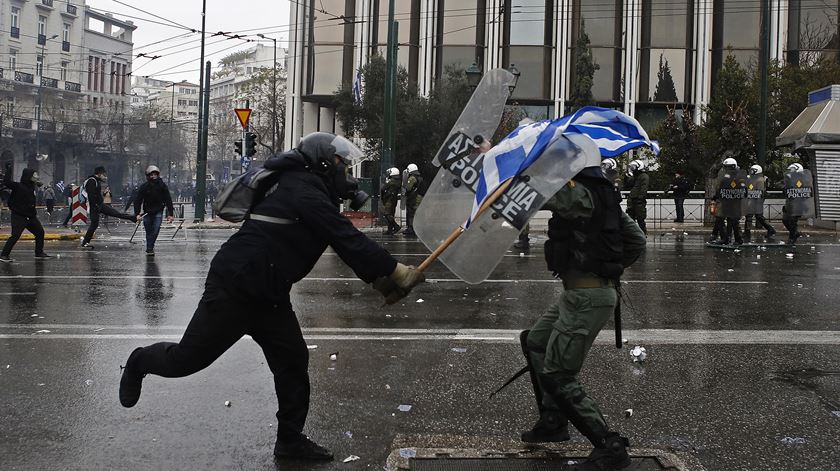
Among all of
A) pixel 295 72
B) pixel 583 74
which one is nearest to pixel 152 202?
pixel 583 74

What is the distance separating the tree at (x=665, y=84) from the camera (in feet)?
132

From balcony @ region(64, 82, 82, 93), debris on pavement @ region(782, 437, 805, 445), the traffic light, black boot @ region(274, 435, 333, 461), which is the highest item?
balcony @ region(64, 82, 82, 93)

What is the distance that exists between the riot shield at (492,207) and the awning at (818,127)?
1963 cm

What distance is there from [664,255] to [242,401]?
36.3 feet

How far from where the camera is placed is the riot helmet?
4273mm

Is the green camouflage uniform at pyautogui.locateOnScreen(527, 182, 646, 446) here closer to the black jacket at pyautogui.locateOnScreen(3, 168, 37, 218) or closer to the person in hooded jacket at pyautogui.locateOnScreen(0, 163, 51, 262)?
the person in hooded jacket at pyautogui.locateOnScreen(0, 163, 51, 262)

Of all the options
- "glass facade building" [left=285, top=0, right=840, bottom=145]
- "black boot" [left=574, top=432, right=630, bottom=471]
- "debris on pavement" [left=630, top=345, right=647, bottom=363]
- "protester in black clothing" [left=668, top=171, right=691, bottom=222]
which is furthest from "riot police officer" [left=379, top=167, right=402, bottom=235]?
"glass facade building" [left=285, top=0, right=840, bottom=145]

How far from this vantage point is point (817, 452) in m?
4.40

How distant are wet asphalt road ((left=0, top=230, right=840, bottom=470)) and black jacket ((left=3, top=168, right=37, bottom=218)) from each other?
13.3 ft

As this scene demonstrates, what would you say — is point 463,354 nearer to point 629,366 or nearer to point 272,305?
point 629,366

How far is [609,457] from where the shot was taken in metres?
4.02

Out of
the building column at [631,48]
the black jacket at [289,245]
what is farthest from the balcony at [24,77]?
the black jacket at [289,245]

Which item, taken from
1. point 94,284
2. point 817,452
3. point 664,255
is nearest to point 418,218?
point 817,452

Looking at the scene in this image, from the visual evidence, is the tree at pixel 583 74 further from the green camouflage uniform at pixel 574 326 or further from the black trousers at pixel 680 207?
the green camouflage uniform at pixel 574 326
